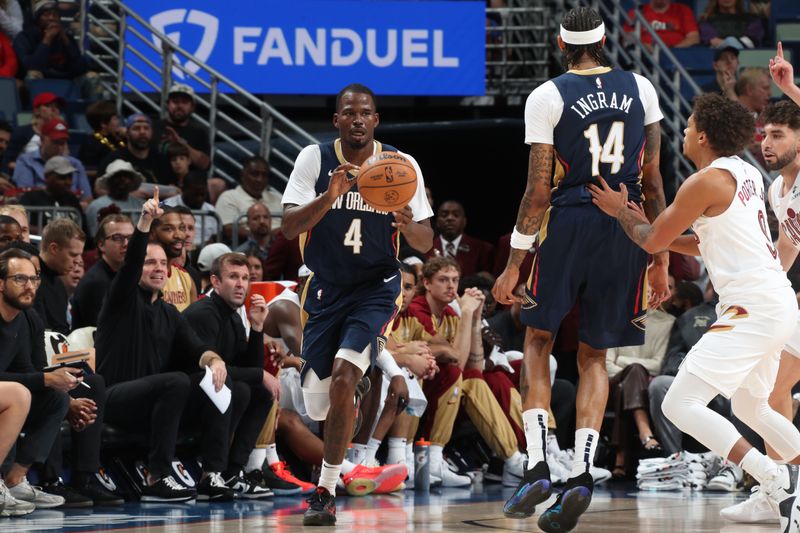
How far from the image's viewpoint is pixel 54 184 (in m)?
10.7

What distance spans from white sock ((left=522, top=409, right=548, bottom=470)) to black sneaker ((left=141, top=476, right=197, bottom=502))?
9.41 ft

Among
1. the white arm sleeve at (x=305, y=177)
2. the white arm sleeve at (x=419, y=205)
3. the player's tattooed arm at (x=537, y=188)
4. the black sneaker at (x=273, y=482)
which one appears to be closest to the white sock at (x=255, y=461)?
the black sneaker at (x=273, y=482)

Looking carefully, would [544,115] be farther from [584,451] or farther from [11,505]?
[11,505]

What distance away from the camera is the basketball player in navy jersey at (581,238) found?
602cm

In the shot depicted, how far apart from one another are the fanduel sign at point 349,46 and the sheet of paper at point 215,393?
6376 mm

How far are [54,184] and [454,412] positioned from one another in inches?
156

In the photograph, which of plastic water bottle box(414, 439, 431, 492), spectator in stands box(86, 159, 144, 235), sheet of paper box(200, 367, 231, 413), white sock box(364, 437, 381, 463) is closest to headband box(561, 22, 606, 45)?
sheet of paper box(200, 367, 231, 413)

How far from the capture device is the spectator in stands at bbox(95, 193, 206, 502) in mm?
7973

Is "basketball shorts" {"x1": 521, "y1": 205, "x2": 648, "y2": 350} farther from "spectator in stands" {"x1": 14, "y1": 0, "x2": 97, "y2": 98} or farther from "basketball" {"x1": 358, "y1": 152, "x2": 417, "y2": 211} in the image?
"spectator in stands" {"x1": 14, "y1": 0, "x2": 97, "y2": 98}

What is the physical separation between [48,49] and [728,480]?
823 centimetres

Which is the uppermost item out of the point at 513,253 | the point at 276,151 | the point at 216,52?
the point at 216,52

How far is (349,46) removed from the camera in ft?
46.0

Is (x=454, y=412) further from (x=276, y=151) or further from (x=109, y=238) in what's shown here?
(x=276, y=151)

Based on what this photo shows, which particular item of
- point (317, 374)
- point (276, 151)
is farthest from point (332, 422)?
point (276, 151)
